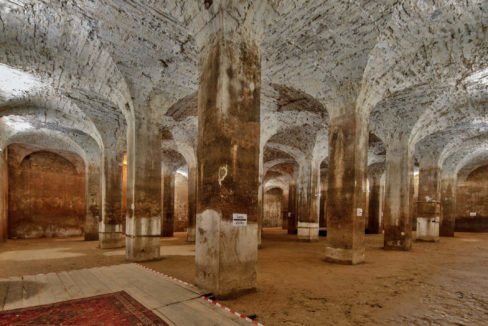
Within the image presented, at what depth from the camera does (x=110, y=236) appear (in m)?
11.6

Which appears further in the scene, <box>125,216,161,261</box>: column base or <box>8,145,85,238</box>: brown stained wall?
<box>8,145,85,238</box>: brown stained wall

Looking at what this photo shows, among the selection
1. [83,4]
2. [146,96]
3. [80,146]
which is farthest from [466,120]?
[80,146]

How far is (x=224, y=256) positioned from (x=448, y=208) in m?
19.6

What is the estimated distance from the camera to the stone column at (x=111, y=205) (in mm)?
11578

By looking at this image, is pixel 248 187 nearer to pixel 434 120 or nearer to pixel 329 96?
pixel 329 96

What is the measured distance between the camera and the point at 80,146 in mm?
14312

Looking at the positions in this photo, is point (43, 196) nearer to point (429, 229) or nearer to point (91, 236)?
point (91, 236)

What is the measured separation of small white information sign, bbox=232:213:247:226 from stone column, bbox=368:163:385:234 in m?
19.1

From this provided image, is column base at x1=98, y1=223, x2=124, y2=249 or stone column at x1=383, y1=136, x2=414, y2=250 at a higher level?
stone column at x1=383, y1=136, x2=414, y2=250

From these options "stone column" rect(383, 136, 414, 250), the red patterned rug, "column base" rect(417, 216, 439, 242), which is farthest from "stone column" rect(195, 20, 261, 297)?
"column base" rect(417, 216, 439, 242)

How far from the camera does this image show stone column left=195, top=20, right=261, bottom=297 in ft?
14.0

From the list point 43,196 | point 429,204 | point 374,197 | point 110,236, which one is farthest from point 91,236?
point 374,197

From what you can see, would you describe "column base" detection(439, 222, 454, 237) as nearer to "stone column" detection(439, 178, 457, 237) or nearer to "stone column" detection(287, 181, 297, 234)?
"stone column" detection(439, 178, 457, 237)

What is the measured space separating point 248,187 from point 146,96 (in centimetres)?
538
